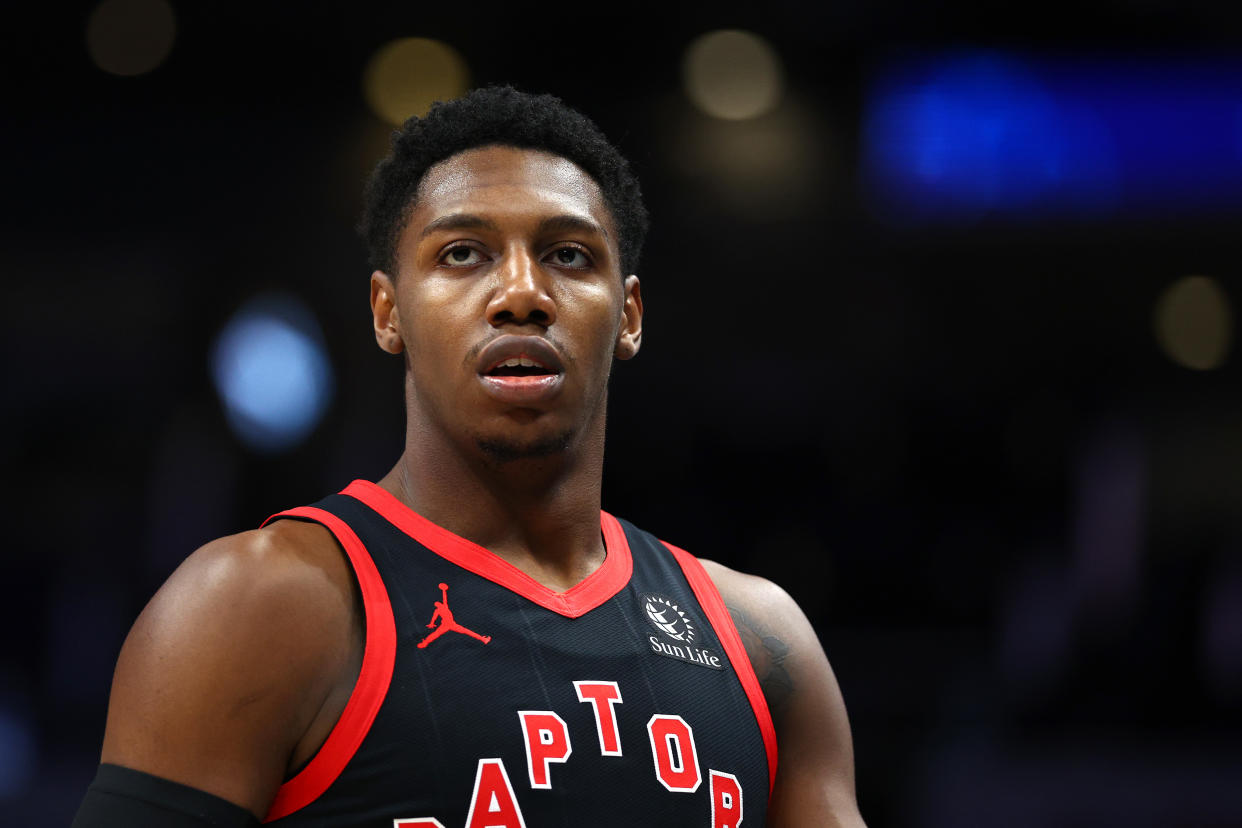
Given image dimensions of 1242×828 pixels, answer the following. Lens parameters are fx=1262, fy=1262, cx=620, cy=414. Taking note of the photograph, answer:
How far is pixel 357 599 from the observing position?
5.72 ft

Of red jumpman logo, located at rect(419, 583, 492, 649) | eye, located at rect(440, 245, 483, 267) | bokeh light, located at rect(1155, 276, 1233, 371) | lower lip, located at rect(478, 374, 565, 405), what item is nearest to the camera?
red jumpman logo, located at rect(419, 583, 492, 649)

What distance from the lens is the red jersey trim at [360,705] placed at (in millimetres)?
1604

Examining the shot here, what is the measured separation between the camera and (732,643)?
2092 millimetres

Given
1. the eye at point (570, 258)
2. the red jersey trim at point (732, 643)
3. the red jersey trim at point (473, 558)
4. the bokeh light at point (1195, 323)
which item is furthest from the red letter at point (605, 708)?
the bokeh light at point (1195, 323)

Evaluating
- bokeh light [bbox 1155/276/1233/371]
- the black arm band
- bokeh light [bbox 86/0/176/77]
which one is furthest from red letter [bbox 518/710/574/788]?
bokeh light [bbox 1155/276/1233/371]

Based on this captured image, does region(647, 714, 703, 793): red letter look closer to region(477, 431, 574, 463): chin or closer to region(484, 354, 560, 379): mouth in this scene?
region(477, 431, 574, 463): chin

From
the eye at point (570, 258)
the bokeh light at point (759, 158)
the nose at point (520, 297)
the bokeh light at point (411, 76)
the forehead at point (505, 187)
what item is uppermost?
the bokeh light at point (411, 76)

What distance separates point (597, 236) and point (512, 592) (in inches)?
23.4

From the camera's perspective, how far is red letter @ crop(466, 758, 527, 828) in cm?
164

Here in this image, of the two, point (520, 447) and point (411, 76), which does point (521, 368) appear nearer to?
point (520, 447)

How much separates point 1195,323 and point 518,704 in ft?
22.0

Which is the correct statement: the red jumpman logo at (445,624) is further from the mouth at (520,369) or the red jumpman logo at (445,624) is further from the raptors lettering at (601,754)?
the mouth at (520,369)

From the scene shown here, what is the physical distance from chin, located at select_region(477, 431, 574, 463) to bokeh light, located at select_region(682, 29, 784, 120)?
493 cm

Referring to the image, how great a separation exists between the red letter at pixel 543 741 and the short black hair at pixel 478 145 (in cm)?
80
